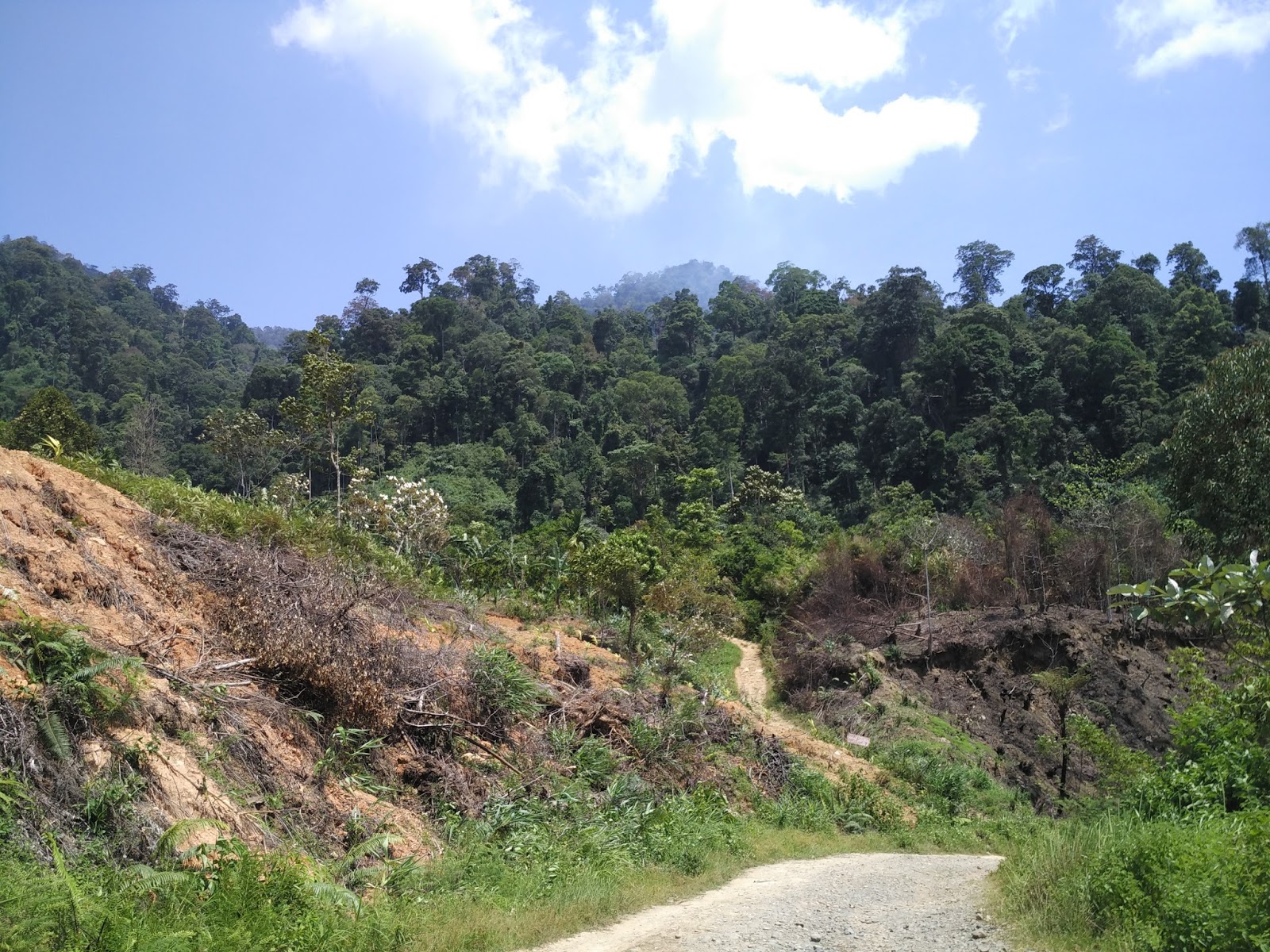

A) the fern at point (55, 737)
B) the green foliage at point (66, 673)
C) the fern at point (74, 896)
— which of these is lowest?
the fern at point (74, 896)

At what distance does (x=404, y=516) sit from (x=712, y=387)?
4171 cm

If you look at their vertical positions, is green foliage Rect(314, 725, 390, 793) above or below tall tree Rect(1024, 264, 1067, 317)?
below

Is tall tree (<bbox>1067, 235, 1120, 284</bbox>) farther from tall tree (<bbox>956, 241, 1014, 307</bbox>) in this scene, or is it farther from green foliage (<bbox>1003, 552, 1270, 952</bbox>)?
green foliage (<bbox>1003, 552, 1270, 952</bbox>)

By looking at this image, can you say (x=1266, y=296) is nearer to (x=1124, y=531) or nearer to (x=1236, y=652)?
(x=1124, y=531)

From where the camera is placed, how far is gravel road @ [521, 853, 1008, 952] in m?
5.87

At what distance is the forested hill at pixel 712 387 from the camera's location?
44.8 metres

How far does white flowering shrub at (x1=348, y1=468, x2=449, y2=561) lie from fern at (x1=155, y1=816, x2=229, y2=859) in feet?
56.6

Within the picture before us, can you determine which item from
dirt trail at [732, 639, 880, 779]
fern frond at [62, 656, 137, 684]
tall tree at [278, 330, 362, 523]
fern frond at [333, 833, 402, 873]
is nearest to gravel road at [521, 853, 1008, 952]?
fern frond at [333, 833, 402, 873]

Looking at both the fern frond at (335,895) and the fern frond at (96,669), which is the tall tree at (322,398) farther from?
the fern frond at (335,895)

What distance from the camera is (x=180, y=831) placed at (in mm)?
5781

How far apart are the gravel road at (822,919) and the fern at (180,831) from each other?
2472mm

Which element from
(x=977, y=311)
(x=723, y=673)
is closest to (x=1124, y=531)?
(x=723, y=673)

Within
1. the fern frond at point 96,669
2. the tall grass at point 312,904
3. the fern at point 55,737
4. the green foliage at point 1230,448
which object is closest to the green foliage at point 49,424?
the fern frond at point 96,669

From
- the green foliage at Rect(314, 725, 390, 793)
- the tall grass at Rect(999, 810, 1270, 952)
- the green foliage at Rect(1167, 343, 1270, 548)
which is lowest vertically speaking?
the tall grass at Rect(999, 810, 1270, 952)
